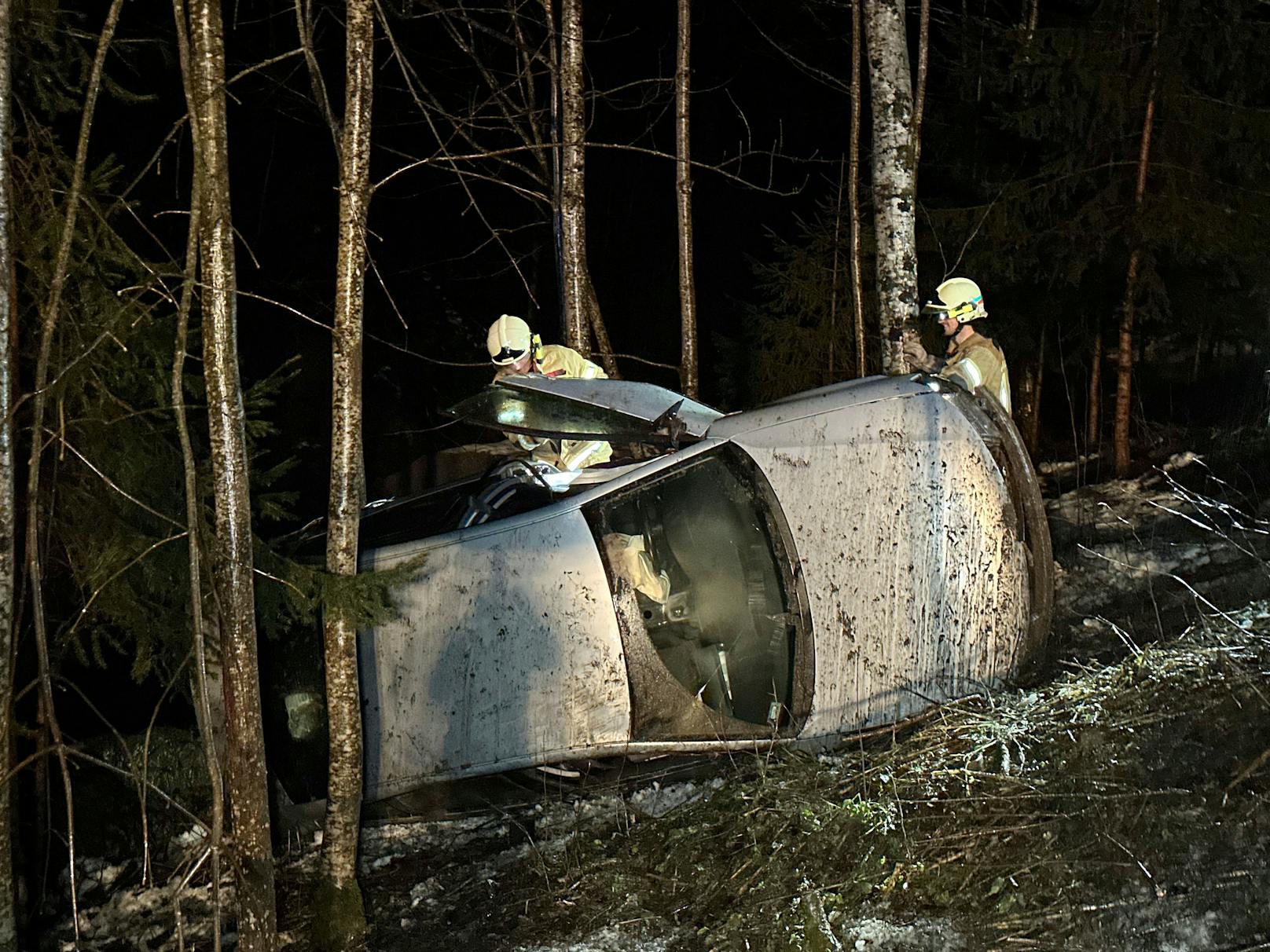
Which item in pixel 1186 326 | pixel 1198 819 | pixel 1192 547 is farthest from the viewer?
pixel 1186 326

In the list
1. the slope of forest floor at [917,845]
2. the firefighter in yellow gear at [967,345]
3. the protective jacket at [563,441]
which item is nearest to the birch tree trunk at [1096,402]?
the firefighter in yellow gear at [967,345]

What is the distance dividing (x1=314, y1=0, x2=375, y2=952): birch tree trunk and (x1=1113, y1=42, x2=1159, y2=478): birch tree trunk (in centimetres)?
1034

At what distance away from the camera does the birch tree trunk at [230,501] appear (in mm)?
3770

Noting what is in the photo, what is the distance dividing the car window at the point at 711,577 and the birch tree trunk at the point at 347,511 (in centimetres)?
107

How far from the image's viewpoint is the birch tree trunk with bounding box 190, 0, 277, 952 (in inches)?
148

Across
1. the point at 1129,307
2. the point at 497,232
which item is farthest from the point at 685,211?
the point at 1129,307

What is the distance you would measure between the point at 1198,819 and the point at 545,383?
3127 mm

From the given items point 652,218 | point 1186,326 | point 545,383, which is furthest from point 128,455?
point 652,218

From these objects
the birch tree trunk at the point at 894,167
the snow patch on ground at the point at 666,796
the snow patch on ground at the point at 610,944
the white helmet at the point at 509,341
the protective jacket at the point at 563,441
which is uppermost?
the birch tree trunk at the point at 894,167

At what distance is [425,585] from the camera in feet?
15.6

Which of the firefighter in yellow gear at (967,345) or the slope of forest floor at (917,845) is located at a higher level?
the firefighter in yellow gear at (967,345)

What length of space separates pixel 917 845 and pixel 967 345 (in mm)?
3483

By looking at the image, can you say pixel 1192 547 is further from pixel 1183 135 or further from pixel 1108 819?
pixel 1183 135

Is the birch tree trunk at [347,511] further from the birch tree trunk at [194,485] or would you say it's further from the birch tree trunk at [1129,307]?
the birch tree trunk at [1129,307]
